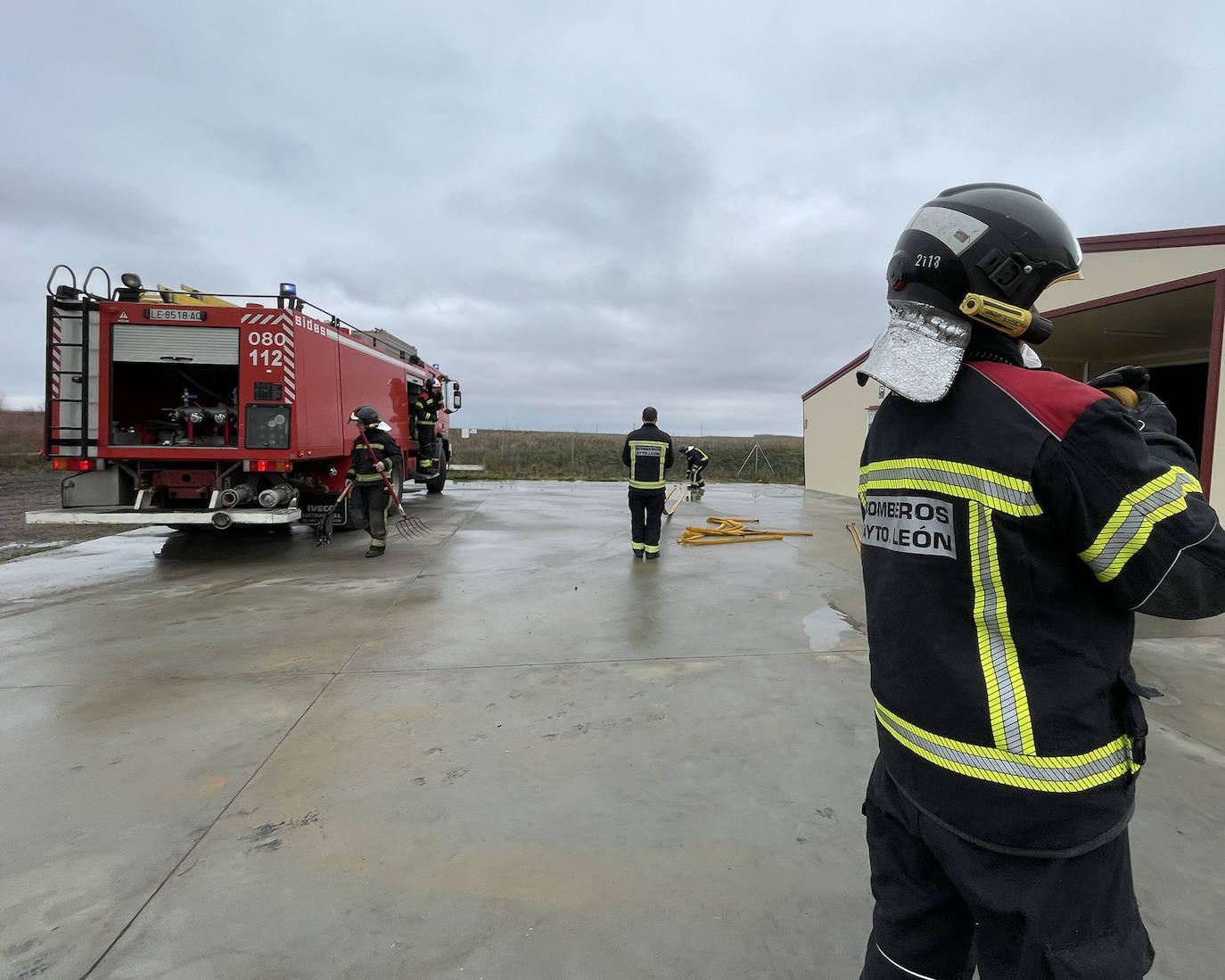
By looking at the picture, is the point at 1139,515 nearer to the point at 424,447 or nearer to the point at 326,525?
the point at 326,525

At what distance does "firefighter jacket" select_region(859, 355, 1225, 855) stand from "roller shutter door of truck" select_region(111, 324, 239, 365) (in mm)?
7601

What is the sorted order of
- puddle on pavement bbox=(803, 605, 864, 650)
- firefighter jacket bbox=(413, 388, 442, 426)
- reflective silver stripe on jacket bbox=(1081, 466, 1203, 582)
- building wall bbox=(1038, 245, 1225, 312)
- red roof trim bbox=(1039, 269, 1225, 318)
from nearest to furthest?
reflective silver stripe on jacket bbox=(1081, 466, 1203, 582) → puddle on pavement bbox=(803, 605, 864, 650) → red roof trim bbox=(1039, 269, 1225, 318) → building wall bbox=(1038, 245, 1225, 312) → firefighter jacket bbox=(413, 388, 442, 426)

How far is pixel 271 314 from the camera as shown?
705 centimetres

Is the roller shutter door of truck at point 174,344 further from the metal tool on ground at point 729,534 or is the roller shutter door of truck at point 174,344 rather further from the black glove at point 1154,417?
the black glove at point 1154,417

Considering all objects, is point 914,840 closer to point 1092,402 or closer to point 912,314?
point 1092,402

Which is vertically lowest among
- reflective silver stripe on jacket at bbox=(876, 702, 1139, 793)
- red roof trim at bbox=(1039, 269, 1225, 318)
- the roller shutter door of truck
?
reflective silver stripe on jacket at bbox=(876, 702, 1139, 793)

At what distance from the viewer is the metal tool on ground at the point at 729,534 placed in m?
8.90

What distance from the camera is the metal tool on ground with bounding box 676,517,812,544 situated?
8.90 m

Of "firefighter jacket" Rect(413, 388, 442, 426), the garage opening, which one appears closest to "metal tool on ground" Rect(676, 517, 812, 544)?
the garage opening

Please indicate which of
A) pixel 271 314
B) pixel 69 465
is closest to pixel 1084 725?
pixel 271 314

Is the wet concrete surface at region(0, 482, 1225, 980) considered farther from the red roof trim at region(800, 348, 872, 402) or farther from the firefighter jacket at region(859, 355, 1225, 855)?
the red roof trim at region(800, 348, 872, 402)

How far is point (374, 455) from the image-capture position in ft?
25.6

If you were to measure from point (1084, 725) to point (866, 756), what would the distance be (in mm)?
2021

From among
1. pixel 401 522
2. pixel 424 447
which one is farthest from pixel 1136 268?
pixel 424 447
